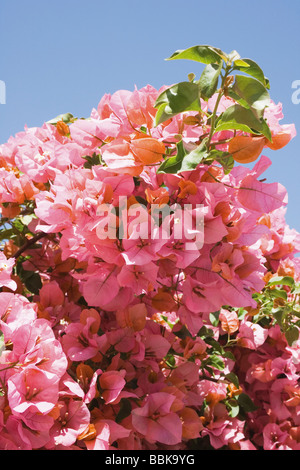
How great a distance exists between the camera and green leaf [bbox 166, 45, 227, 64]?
78cm

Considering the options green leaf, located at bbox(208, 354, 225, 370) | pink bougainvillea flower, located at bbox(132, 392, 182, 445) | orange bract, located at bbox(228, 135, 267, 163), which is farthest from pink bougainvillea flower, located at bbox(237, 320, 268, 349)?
orange bract, located at bbox(228, 135, 267, 163)

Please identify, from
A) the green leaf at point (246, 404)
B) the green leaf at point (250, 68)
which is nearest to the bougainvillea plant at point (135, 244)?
the green leaf at point (250, 68)

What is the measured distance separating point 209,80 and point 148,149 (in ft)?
0.50

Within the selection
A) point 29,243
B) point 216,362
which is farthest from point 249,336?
point 29,243

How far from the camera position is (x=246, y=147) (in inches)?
32.9

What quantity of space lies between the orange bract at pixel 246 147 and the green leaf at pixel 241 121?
0.03 meters

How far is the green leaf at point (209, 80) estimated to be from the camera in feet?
2.48

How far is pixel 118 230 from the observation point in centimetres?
87

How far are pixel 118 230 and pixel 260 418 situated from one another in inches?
44.0

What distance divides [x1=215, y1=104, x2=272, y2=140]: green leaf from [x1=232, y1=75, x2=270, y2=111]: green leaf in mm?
21

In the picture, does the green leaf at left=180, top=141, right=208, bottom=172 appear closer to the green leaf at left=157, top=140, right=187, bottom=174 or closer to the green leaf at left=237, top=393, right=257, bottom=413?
the green leaf at left=157, top=140, right=187, bottom=174

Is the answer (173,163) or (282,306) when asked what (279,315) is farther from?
(173,163)
